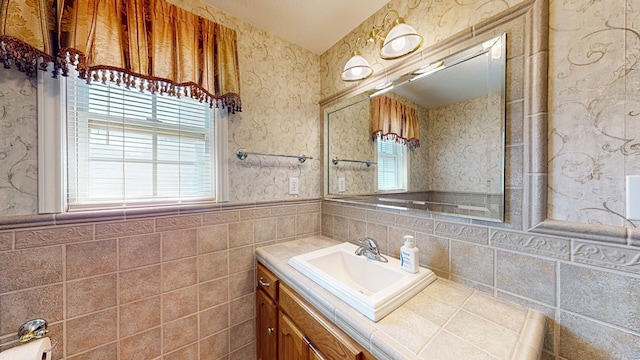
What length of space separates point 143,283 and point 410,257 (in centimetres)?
131

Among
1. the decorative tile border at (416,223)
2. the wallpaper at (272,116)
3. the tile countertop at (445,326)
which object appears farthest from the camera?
the wallpaper at (272,116)

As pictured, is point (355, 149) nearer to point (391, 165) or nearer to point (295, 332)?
point (391, 165)

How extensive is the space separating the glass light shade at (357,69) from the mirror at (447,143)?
13 centimetres

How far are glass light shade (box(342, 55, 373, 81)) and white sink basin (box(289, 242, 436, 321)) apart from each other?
107 centimetres

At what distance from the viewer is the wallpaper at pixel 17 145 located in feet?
2.68

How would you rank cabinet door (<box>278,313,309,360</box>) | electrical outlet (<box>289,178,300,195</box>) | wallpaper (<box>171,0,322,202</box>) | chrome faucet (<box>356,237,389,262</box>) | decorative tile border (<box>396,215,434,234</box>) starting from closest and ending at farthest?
1. cabinet door (<box>278,313,309,360</box>)
2. decorative tile border (<box>396,215,434,234</box>)
3. chrome faucet (<box>356,237,389,262</box>)
4. wallpaper (<box>171,0,322,202</box>)
5. electrical outlet (<box>289,178,300,195</box>)

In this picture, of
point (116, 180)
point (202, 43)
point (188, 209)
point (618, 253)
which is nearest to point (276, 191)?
point (188, 209)

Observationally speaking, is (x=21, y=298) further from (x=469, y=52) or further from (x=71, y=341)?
(x=469, y=52)

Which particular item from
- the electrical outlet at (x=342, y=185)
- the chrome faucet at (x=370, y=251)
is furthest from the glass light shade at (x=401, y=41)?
the chrome faucet at (x=370, y=251)

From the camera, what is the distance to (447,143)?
1035 millimetres

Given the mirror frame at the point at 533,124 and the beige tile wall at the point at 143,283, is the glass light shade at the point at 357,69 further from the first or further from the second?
the beige tile wall at the point at 143,283

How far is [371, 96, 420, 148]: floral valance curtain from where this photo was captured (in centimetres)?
118

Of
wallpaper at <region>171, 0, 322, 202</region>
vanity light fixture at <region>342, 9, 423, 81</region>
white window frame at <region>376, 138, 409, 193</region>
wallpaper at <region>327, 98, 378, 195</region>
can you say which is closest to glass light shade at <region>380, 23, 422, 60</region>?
vanity light fixture at <region>342, 9, 423, 81</region>

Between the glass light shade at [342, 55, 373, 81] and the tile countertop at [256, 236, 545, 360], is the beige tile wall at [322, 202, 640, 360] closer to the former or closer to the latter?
the tile countertop at [256, 236, 545, 360]
